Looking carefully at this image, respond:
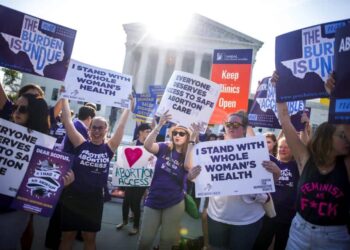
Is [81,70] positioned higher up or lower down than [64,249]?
higher up

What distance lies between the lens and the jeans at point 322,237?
8.04ft

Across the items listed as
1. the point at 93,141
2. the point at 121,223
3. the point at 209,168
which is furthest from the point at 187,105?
the point at 121,223

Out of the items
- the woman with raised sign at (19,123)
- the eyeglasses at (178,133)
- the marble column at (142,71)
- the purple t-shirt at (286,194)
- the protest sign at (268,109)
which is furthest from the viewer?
the marble column at (142,71)

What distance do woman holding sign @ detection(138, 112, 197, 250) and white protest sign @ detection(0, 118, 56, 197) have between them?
1.45 meters

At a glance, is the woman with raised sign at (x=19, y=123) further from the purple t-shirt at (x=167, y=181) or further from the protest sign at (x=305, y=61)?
the protest sign at (x=305, y=61)

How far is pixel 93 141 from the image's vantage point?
3.81 meters

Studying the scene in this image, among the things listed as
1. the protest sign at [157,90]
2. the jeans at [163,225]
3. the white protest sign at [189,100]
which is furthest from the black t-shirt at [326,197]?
the protest sign at [157,90]

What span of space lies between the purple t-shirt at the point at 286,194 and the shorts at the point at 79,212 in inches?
97.4

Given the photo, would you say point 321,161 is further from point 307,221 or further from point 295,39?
point 295,39

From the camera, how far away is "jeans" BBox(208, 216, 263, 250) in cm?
330

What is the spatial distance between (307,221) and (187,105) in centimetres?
216

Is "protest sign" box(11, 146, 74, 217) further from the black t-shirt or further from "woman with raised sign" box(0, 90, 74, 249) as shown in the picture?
the black t-shirt

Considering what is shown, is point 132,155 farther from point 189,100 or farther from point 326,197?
point 326,197

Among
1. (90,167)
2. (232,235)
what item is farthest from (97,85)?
(232,235)
